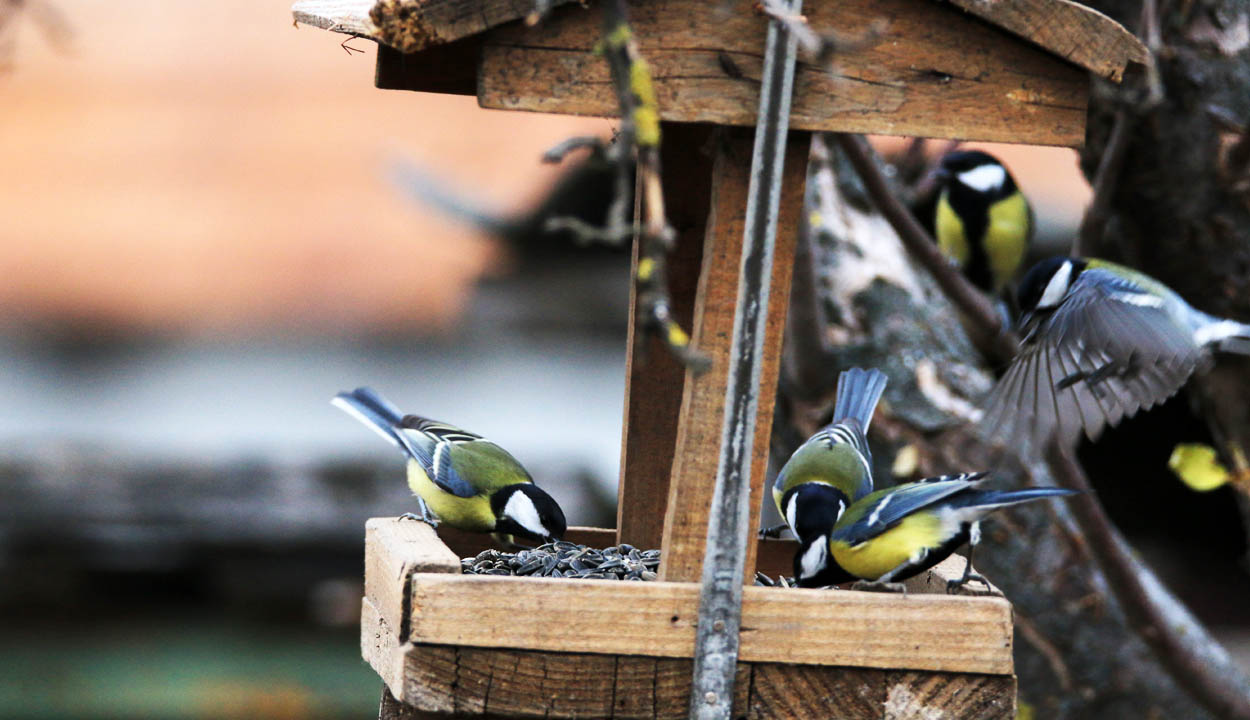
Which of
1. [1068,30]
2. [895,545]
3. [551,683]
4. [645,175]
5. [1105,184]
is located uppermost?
[1068,30]

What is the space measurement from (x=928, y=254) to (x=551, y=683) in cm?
144

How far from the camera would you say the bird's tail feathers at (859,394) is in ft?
7.68

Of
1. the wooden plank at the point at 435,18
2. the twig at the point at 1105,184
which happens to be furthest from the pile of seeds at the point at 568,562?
the twig at the point at 1105,184

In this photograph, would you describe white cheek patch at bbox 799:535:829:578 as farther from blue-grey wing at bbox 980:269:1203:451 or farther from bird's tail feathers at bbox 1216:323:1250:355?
bird's tail feathers at bbox 1216:323:1250:355

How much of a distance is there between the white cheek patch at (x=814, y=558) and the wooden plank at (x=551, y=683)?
30 centimetres

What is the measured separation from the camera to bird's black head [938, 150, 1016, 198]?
12.0 feet

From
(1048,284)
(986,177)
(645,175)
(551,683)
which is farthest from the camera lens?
(986,177)

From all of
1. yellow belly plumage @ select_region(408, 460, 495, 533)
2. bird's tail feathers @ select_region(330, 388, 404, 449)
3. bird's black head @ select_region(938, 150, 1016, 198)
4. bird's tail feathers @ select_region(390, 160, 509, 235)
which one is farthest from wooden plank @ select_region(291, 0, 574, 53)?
bird's tail feathers @ select_region(390, 160, 509, 235)

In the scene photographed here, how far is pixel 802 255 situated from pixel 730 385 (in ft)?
4.23

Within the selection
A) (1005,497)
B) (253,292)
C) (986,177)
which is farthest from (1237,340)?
(253,292)

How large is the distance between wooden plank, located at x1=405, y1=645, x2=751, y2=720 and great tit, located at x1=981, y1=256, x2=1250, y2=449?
2.57ft

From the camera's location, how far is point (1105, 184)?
9.05 ft

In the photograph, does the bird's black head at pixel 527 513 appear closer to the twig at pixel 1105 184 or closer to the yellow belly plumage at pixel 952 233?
the twig at pixel 1105 184

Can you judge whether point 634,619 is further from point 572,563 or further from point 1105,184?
point 1105,184
